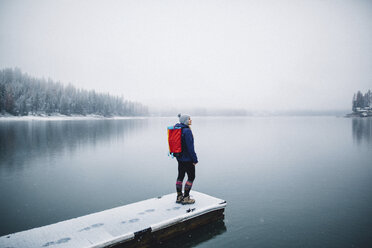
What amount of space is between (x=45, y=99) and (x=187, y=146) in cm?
12521

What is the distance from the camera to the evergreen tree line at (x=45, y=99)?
9619 cm

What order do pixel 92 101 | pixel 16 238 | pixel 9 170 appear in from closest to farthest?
pixel 16 238 < pixel 9 170 < pixel 92 101

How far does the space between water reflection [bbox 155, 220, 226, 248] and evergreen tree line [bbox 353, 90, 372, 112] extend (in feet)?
648

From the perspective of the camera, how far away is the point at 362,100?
162000mm

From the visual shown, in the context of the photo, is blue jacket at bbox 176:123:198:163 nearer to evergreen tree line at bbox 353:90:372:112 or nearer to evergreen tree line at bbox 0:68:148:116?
evergreen tree line at bbox 0:68:148:116

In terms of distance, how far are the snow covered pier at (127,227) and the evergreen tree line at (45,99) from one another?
10744 cm

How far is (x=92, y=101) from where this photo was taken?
436 feet

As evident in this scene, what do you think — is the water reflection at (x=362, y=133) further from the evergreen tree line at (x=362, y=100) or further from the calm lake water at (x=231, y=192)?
the evergreen tree line at (x=362, y=100)

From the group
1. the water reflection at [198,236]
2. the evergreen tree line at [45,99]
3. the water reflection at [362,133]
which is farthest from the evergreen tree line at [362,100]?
the water reflection at [198,236]

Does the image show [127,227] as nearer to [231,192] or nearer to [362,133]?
[231,192]

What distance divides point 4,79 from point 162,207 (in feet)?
508

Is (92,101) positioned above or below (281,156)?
above

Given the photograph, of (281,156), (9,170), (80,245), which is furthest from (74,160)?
(281,156)

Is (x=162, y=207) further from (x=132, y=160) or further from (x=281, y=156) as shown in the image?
(x=281, y=156)
